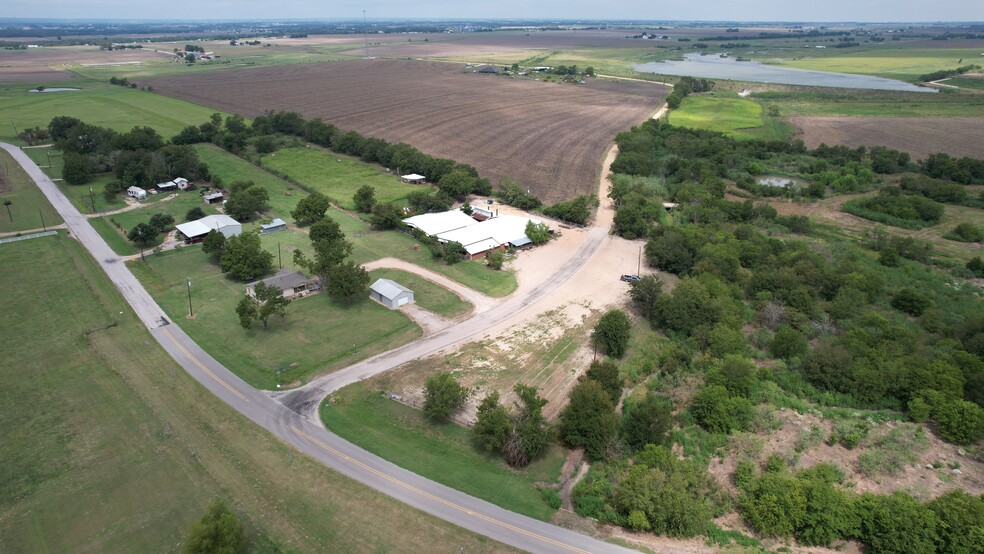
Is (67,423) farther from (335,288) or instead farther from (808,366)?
(808,366)

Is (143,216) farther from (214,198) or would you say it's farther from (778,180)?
(778,180)

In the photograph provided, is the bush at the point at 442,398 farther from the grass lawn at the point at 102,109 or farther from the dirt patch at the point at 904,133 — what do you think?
the grass lawn at the point at 102,109

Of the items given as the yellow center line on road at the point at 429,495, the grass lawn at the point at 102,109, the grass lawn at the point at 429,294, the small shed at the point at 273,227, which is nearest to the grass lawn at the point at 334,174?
the small shed at the point at 273,227

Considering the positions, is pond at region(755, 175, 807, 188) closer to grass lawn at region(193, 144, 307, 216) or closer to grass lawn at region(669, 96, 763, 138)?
grass lawn at region(669, 96, 763, 138)

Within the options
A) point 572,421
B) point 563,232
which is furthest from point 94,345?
point 563,232

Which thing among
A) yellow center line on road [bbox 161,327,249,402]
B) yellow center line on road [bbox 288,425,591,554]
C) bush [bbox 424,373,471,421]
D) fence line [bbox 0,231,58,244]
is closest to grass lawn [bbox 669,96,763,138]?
bush [bbox 424,373,471,421]

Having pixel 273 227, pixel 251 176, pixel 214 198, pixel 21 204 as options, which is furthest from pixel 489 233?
pixel 21 204

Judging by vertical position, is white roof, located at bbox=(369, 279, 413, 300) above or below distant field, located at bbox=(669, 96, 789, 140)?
below

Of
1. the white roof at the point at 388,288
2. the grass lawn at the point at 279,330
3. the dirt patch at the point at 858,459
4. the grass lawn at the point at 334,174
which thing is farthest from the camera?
the grass lawn at the point at 334,174
